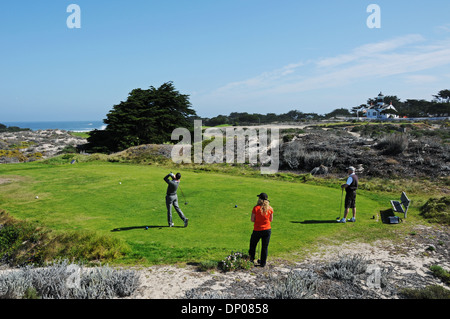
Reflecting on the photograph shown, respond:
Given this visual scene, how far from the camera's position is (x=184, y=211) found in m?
13.5

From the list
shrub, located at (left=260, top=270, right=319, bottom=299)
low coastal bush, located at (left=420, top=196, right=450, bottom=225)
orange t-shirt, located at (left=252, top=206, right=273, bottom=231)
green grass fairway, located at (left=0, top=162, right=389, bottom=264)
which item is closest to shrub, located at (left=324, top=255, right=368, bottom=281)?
shrub, located at (left=260, top=270, right=319, bottom=299)

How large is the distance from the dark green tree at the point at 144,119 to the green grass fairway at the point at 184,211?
2496cm

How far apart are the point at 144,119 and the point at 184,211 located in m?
34.2

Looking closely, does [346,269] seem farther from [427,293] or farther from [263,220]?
[263,220]

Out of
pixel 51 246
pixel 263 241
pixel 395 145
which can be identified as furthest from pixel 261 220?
pixel 395 145

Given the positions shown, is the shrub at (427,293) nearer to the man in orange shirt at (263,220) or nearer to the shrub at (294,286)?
the shrub at (294,286)

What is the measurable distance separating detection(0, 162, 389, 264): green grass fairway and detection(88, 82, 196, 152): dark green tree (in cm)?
2496

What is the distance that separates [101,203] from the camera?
14422 millimetres

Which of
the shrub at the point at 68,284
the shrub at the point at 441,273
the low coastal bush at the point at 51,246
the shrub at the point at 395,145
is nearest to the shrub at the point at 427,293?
the shrub at the point at 441,273

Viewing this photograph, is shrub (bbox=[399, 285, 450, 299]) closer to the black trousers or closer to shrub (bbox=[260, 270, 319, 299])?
shrub (bbox=[260, 270, 319, 299])

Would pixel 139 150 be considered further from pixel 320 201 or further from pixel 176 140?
pixel 320 201

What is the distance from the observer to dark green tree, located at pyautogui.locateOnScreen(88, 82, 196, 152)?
45.1 meters

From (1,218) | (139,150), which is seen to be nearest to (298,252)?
(1,218)

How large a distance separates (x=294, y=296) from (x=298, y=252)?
2.99 meters
